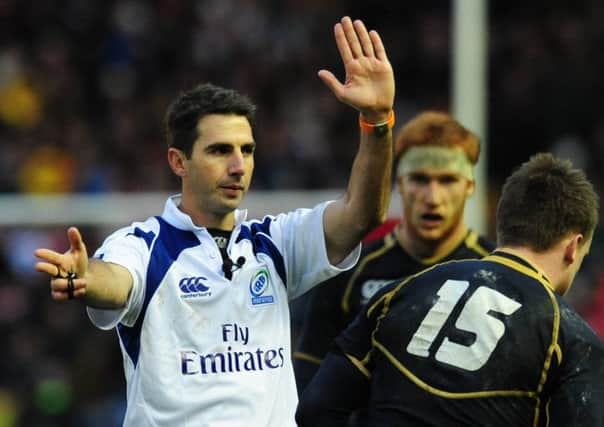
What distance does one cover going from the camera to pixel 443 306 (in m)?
3.75

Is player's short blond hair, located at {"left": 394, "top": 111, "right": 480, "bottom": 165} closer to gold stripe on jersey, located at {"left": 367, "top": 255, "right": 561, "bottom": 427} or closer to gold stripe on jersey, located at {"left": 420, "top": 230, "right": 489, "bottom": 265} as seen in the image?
gold stripe on jersey, located at {"left": 420, "top": 230, "right": 489, "bottom": 265}

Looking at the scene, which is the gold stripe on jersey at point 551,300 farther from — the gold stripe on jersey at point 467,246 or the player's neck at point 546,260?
the gold stripe on jersey at point 467,246

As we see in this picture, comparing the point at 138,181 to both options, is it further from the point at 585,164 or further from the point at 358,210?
the point at 358,210

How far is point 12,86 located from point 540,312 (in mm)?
10982

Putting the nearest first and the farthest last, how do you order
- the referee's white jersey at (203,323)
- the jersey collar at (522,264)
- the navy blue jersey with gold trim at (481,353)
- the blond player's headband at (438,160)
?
1. the navy blue jersey with gold trim at (481,353)
2. the jersey collar at (522,264)
3. the referee's white jersey at (203,323)
4. the blond player's headband at (438,160)

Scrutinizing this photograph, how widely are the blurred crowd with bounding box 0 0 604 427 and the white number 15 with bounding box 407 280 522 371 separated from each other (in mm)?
6422

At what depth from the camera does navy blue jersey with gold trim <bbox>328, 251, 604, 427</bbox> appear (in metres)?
3.60

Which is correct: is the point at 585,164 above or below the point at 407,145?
below

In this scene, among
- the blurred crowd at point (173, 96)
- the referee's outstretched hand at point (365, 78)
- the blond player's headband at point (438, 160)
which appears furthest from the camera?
the blurred crowd at point (173, 96)

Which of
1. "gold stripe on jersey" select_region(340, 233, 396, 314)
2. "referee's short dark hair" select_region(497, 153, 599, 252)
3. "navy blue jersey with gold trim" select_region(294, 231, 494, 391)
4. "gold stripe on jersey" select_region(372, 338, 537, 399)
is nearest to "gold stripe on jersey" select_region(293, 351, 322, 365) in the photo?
"navy blue jersey with gold trim" select_region(294, 231, 494, 391)

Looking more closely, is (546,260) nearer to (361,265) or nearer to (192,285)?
(192,285)

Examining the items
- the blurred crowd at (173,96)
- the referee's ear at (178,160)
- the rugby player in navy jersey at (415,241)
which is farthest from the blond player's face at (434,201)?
the blurred crowd at (173,96)

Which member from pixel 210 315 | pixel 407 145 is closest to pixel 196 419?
pixel 210 315

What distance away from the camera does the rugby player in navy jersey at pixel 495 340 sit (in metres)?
3.60
